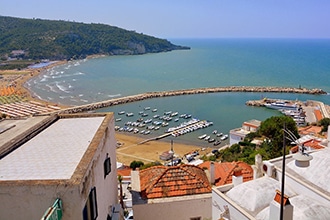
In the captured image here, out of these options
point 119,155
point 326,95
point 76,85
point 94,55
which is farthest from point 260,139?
point 94,55

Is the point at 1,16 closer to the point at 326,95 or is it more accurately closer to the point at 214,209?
the point at 326,95

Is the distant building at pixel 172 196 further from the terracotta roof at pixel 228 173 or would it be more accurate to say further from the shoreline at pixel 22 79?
the shoreline at pixel 22 79

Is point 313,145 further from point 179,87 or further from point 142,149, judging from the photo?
point 179,87

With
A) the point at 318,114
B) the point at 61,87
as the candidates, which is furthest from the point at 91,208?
the point at 61,87

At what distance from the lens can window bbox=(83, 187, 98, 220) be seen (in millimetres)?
5742

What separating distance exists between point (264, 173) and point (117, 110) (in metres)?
48.2

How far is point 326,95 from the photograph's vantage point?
67.8 metres

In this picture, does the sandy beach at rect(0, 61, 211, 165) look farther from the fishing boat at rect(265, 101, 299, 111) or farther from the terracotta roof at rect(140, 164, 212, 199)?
the fishing boat at rect(265, 101, 299, 111)

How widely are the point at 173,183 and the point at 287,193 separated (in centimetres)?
367

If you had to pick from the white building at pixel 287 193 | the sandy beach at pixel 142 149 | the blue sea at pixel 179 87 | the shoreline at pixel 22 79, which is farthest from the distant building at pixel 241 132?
the shoreline at pixel 22 79

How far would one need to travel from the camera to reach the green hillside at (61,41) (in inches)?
5472

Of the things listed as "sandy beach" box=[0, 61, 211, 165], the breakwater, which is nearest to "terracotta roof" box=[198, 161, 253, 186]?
"sandy beach" box=[0, 61, 211, 165]

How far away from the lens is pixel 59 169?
19.8 feet

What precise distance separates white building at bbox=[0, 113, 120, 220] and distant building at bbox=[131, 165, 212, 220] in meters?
1.26
